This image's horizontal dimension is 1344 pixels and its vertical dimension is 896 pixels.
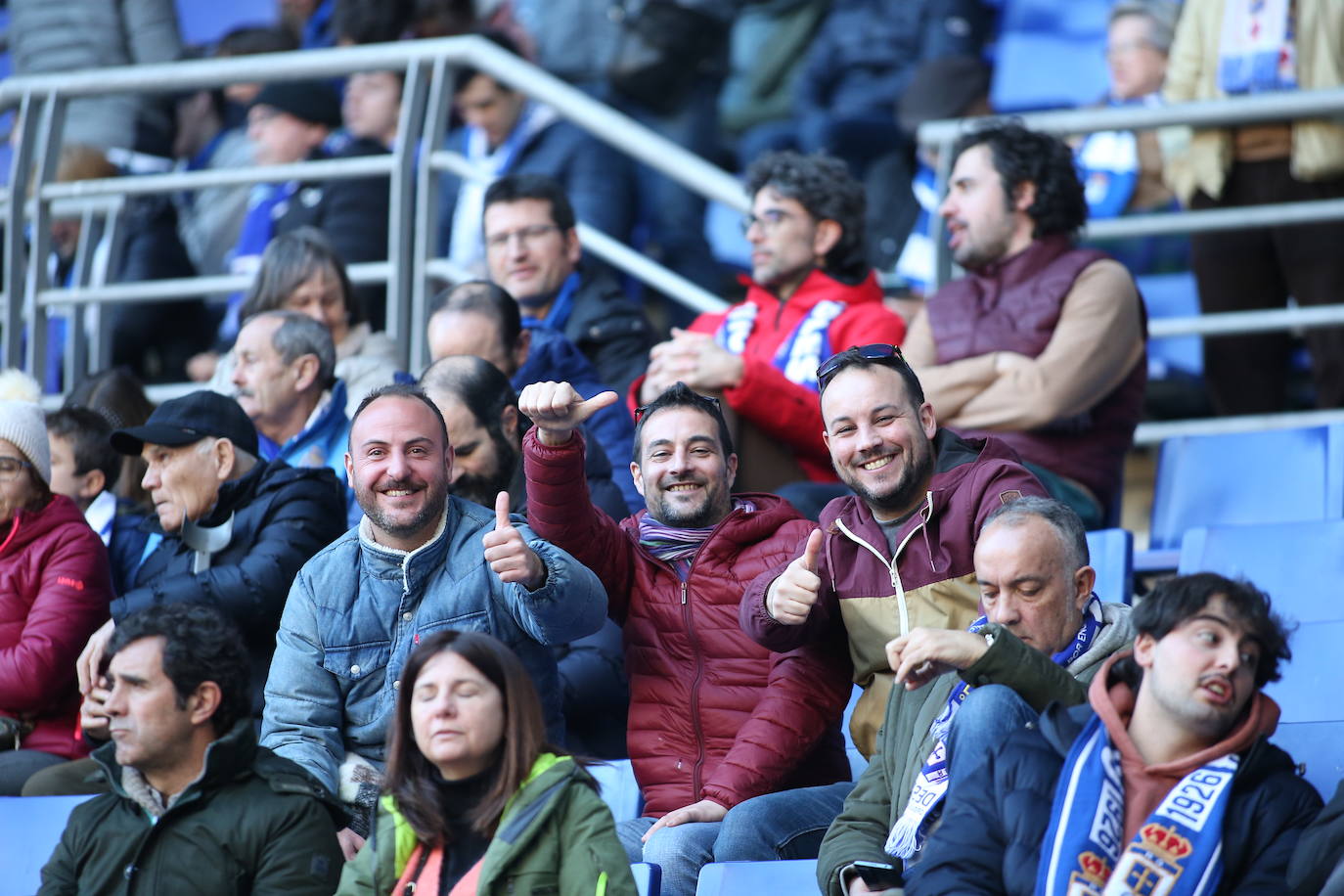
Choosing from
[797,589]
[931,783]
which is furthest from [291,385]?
[931,783]

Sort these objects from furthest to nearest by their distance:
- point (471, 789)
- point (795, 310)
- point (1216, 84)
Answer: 1. point (1216, 84)
2. point (795, 310)
3. point (471, 789)

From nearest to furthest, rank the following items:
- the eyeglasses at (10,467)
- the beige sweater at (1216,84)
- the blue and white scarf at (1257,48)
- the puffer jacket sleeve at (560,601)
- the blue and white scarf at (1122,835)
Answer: the blue and white scarf at (1122,835)
the puffer jacket sleeve at (560,601)
the eyeglasses at (10,467)
the beige sweater at (1216,84)
the blue and white scarf at (1257,48)

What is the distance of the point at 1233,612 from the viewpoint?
293cm

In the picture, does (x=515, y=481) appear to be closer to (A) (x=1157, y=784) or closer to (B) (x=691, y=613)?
(B) (x=691, y=613)

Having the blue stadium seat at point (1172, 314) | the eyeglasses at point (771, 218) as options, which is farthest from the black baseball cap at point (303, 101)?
the blue stadium seat at point (1172, 314)

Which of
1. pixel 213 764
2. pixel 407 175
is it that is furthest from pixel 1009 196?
pixel 213 764

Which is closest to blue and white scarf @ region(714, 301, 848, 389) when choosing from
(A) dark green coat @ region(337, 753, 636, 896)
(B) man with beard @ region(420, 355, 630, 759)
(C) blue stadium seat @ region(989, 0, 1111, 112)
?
(B) man with beard @ region(420, 355, 630, 759)

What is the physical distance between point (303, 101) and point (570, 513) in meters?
3.51

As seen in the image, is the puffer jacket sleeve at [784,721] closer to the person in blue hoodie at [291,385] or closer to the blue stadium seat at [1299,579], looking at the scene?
the blue stadium seat at [1299,579]

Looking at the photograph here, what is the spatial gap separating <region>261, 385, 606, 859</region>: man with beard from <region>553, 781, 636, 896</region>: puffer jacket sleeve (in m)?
0.59

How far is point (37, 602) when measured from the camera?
432cm

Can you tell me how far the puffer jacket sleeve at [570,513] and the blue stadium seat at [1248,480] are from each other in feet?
5.45

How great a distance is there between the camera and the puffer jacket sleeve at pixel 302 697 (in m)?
3.68

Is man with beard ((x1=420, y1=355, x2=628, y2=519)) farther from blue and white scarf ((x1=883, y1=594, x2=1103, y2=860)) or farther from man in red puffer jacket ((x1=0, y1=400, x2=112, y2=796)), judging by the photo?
blue and white scarf ((x1=883, y1=594, x2=1103, y2=860))
